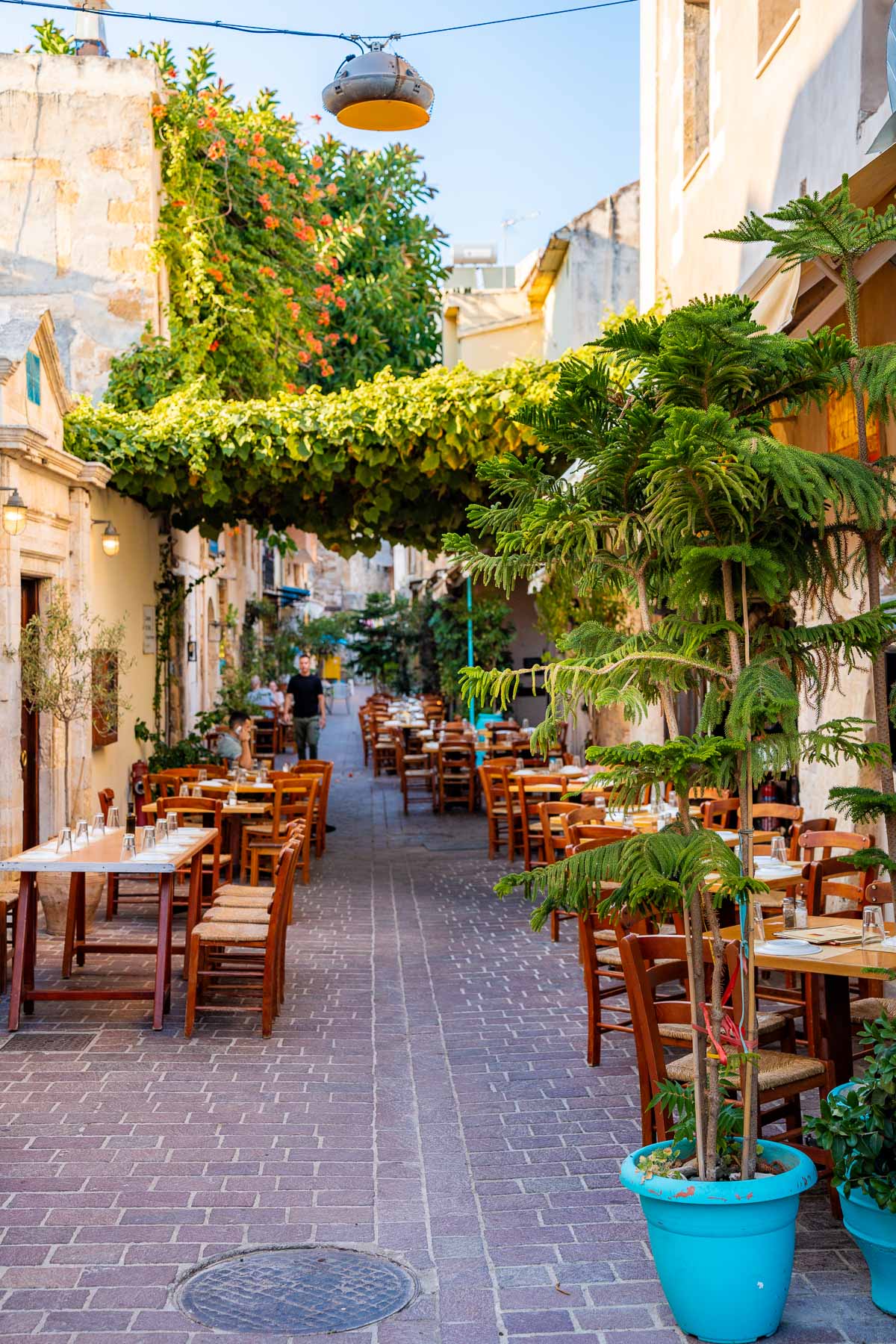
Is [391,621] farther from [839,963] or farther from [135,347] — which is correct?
[839,963]

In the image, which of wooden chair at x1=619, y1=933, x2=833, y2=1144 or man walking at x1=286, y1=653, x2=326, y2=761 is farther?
man walking at x1=286, y1=653, x2=326, y2=761

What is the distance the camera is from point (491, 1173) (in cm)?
505

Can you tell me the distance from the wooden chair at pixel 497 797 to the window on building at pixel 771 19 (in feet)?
20.7

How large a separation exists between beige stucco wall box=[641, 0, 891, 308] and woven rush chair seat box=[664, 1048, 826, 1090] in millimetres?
4271

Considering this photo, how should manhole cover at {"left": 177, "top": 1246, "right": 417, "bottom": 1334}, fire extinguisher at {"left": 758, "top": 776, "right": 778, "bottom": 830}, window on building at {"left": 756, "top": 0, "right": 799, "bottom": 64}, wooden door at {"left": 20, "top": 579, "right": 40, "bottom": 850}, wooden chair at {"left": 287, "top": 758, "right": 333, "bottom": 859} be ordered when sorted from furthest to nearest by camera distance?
wooden chair at {"left": 287, "top": 758, "right": 333, "bottom": 859}, wooden door at {"left": 20, "top": 579, "right": 40, "bottom": 850}, fire extinguisher at {"left": 758, "top": 776, "right": 778, "bottom": 830}, window on building at {"left": 756, "top": 0, "right": 799, "bottom": 64}, manhole cover at {"left": 177, "top": 1246, "right": 417, "bottom": 1334}

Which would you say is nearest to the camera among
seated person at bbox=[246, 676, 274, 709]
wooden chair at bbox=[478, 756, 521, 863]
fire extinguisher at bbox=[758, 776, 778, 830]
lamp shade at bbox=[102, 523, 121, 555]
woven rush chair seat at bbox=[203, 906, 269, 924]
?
woven rush chair seat at bbox=[203, 906, 269, 924]

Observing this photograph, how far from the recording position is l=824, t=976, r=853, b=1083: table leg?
4891mm

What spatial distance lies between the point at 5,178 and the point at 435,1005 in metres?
10.6

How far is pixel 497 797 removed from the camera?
13.9m

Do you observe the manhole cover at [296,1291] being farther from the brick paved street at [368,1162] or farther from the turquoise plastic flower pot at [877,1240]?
the turquoise plastic flower pot at [877,1240]

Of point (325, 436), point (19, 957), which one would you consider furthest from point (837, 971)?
point (325, 436)

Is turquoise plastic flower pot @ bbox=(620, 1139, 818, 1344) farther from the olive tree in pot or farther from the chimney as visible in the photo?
the chimney

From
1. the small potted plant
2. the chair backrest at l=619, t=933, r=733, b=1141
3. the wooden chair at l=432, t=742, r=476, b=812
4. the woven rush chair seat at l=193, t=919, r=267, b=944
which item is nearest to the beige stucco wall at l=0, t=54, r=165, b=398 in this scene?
the wooden chair at l=432, t=742, r=476, b=812

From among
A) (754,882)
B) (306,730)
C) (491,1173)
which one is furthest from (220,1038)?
(306,730)
